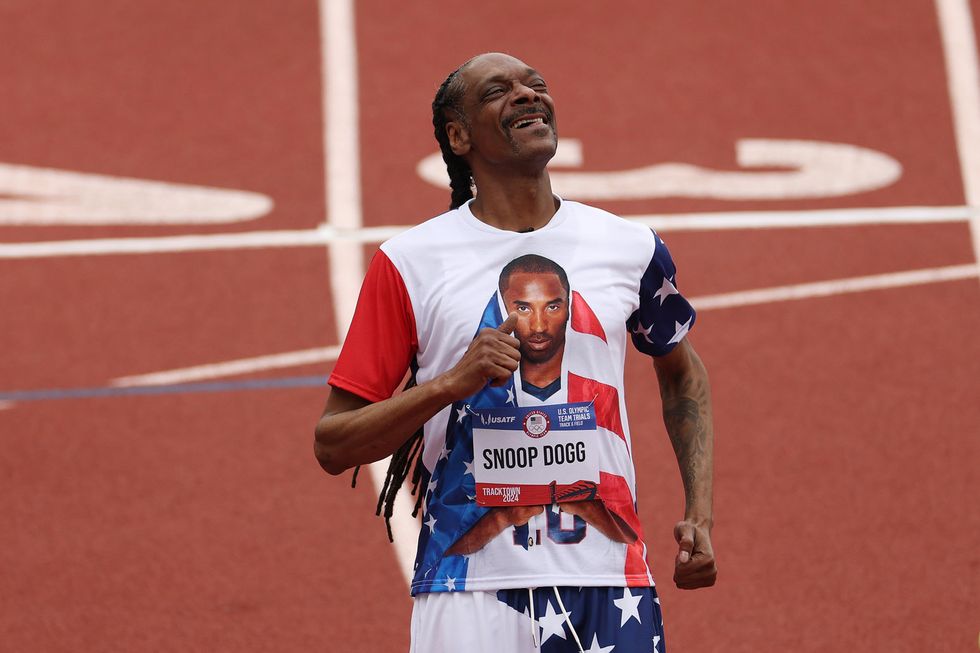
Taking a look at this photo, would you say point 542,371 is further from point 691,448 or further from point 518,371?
point 691,448

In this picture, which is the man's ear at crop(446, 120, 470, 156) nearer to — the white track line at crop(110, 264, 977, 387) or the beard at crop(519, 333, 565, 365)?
the beard at crop(519, 333, 565, 365)

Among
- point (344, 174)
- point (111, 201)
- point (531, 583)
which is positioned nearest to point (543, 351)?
point (531, 583)

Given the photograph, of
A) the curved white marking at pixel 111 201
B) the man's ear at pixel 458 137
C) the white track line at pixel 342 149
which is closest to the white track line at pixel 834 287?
the white track line at pixel 342 149

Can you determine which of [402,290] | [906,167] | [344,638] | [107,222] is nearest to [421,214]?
[107,222]

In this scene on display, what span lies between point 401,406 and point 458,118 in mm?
598

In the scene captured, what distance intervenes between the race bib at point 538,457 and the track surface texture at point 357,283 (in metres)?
1.84

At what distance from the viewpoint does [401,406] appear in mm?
2494

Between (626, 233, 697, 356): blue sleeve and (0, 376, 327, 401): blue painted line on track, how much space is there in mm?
2837

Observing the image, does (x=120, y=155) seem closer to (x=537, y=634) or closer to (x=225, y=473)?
(x=225, y=473)

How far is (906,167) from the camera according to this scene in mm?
6898

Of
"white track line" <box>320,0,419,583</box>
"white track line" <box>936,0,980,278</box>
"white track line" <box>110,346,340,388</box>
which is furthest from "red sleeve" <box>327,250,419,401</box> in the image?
"white track line" <box>936,0,980,278</box>

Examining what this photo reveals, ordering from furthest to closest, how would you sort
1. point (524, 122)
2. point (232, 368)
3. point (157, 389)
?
1. point (232, 368)
2. point (157, 389)
3. point (524, 122)

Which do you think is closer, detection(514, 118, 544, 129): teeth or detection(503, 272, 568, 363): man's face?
detection(503, 272, 568, 363): man's face

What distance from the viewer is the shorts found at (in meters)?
2.51
